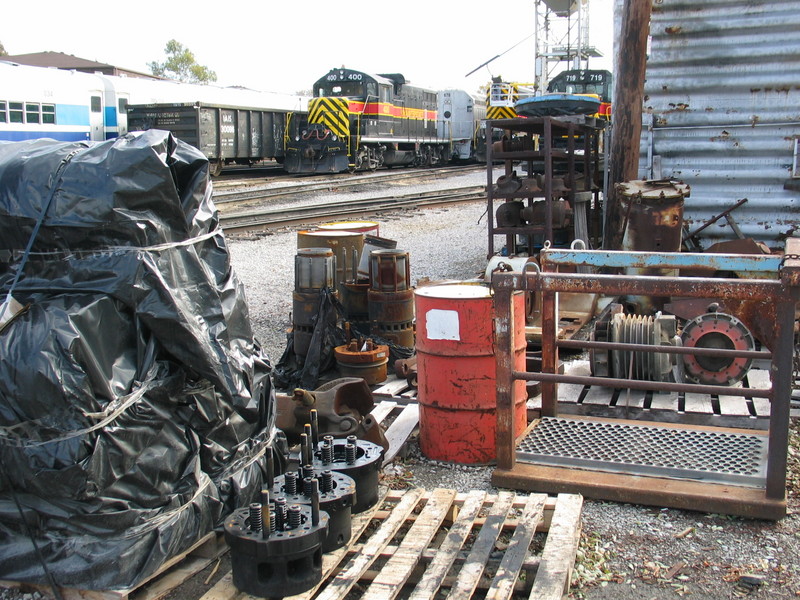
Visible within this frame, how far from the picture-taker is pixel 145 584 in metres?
2.85

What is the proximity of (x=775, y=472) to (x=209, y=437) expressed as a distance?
2410mm

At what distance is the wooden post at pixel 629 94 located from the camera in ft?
25.6

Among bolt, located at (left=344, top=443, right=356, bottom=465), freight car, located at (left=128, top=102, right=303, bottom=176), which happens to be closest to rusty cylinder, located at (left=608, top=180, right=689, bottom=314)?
bolt, located at (left=344, top=443, right=356, bottom=465)

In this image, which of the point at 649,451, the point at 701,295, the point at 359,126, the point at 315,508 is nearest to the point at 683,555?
the point at 649,451

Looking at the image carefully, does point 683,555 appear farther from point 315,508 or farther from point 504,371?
point 315,508

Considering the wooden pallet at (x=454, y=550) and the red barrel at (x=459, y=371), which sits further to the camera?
the red barrel at (x=459, y=371)

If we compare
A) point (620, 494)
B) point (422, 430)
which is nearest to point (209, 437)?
point (422, 430)

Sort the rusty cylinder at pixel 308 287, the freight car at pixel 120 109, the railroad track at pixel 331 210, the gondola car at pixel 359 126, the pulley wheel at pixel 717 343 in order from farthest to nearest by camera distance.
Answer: the gondola car at pixel 359 126 < the freight car at pixel 120 109 < the railroad track at pixel 331 210 < the rusty cylinder at pixel 308 287 < the pulley wheel at pixel 717 343

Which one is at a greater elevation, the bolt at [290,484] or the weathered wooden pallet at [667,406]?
the bolt at [290,484]

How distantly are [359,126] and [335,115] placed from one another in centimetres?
106

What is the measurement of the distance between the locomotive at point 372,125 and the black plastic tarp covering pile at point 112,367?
72.8 ft

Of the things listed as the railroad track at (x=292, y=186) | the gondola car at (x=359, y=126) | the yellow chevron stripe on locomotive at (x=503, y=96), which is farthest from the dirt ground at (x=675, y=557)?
the gondola car at (x=359, y=126)

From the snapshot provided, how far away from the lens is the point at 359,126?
25.5 metres

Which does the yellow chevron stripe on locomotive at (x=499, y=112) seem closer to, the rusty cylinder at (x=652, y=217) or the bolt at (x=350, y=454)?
the rusty cylinder at (x=652, y=217)
